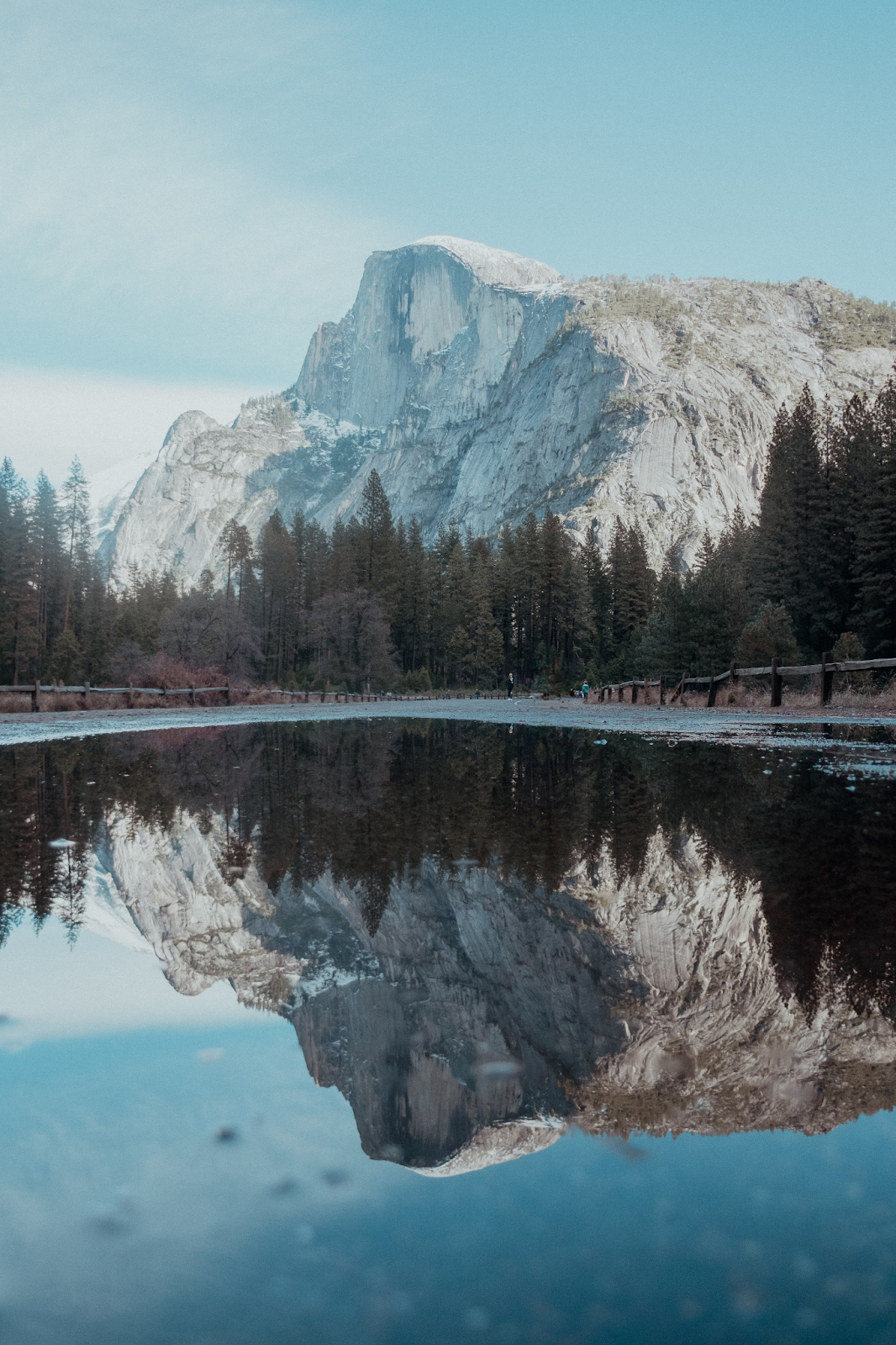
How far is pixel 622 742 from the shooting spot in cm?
1273

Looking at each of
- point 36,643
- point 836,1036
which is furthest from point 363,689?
point 836,1036

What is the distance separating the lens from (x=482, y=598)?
283 ft

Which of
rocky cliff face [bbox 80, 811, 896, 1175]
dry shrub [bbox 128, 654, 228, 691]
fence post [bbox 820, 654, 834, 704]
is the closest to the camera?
rocky cliff face [bbox 80, 811, 896, 1175]

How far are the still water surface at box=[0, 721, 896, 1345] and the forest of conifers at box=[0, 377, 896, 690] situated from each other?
70.4 feet

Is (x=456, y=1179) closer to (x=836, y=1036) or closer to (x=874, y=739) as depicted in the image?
(x=836, y=1036)

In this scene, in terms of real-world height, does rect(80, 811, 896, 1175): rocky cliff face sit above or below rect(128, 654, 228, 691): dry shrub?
below

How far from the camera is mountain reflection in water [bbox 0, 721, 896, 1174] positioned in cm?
209

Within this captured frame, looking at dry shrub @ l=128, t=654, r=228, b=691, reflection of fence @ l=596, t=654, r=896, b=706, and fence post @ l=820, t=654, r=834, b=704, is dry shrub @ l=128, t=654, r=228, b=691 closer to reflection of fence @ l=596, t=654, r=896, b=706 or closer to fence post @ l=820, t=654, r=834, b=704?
reflection of fence @ l=596, t=654, r=896, b=706

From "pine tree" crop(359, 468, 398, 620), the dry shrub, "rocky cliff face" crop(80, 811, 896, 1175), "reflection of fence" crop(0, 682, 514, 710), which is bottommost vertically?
"rocky cliff face" crop(80, 811, 896, 1175)

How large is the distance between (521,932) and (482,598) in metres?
83.5

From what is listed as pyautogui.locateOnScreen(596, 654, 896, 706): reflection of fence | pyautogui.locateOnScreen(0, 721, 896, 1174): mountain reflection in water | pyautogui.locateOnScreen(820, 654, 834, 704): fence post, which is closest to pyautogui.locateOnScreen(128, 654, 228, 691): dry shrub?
pyautogui.locateOnScreen(596, 654, 896, 706): reflection of fence

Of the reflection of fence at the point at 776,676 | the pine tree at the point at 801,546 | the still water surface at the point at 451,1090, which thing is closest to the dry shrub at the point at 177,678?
the reflection of fence at the point at 776,676

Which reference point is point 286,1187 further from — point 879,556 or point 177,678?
point 879,556

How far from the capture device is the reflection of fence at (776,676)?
16359 mm
